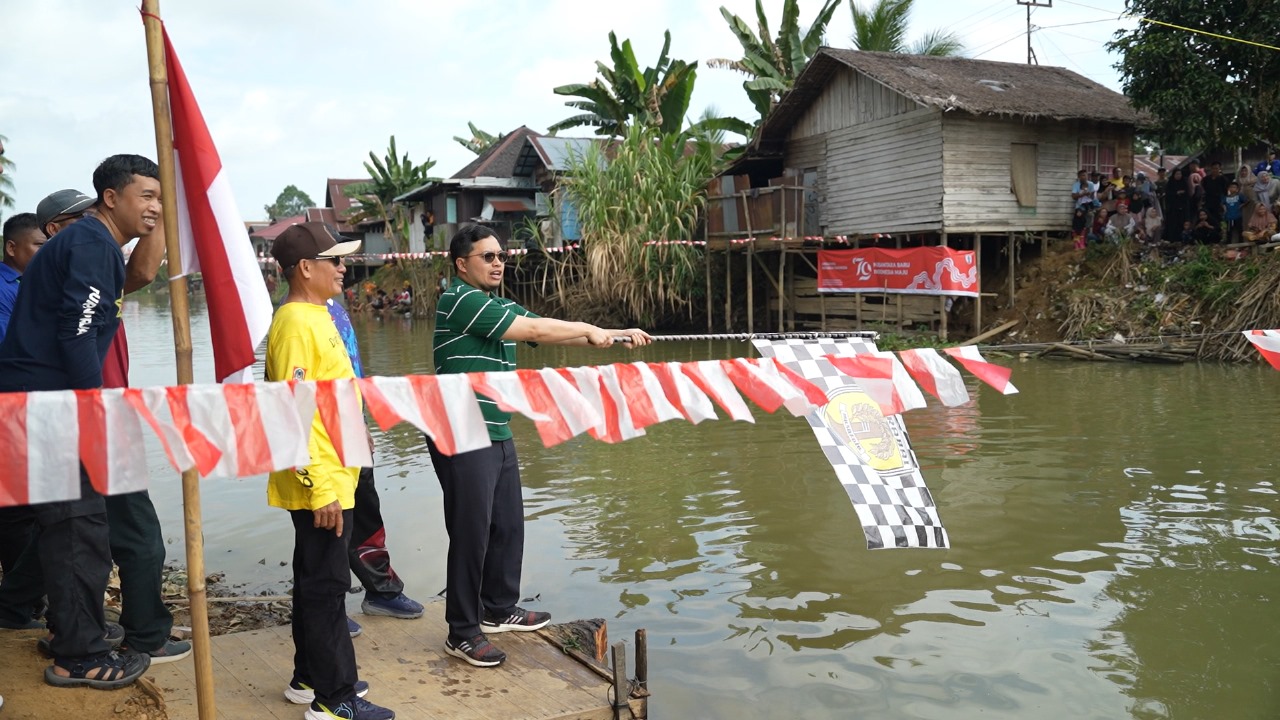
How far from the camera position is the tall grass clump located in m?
24.2

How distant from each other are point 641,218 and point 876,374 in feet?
64.4

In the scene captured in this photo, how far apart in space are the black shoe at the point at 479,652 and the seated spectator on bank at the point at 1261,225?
16.5 meters

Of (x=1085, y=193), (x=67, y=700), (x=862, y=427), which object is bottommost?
(x=67, y=700)

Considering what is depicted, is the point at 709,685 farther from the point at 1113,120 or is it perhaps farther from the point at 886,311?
the point at 1113,120

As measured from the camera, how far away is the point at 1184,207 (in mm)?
18359

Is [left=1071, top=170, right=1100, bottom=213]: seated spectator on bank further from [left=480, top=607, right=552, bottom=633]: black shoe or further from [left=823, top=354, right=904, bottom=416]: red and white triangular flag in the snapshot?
[left=480, top=607, right=552, bottom=633]: black shoe

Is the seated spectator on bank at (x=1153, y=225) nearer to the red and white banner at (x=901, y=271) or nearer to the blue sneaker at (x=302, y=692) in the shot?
the red and white banner at (x=901, y=271)

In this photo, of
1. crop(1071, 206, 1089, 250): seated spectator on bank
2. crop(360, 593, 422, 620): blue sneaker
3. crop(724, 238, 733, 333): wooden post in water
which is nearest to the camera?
crop(360, 593, 422, 620): blue sneaker

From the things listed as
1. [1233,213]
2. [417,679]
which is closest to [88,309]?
[417,679]

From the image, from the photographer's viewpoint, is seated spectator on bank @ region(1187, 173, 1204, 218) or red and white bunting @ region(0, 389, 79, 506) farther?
seated spectator on bank @ region(1187, 173, 1204, 218)

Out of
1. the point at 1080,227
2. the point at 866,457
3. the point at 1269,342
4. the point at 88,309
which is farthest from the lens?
the point at 1080,227

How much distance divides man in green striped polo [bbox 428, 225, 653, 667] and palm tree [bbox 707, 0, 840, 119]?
22.0 m

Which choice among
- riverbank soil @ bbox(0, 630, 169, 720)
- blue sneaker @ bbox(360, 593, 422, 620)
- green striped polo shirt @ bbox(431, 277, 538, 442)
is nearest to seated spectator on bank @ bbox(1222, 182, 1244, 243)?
green striped polo shirt @ bbox(431, 277, 538, 442)

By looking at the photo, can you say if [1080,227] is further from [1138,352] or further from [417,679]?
[417,679]
